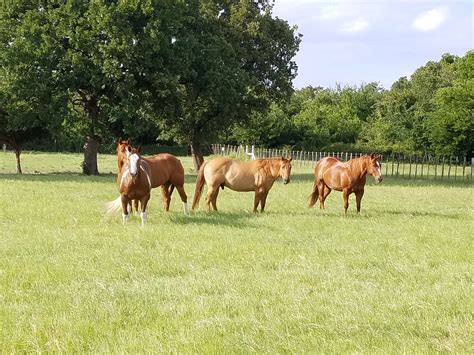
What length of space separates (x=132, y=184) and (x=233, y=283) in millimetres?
5432

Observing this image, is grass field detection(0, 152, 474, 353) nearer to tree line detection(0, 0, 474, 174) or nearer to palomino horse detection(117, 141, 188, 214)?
palomino horse detection(117, 141, 188, 214)

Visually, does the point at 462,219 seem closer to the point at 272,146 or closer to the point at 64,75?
the point at 64,75

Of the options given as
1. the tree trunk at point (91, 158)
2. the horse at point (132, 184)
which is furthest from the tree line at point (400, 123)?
the horse at point (132, 184)

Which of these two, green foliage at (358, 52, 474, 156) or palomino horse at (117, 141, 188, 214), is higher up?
green foliage at (358, 52, 474, 156)

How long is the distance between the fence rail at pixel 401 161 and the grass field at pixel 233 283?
Result: 22704 millimetres

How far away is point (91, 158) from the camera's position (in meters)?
32.0

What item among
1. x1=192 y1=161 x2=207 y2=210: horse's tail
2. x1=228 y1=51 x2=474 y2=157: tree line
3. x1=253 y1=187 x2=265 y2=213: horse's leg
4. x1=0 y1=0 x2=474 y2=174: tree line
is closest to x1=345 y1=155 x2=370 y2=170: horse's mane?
x1=253 y1=187 x2=265 y2=213: horse's leg

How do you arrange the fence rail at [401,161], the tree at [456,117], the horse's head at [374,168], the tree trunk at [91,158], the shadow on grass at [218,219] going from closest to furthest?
the shadow on grass at [218,219] → the horse's head at [374,168] → the tree trunk at [91,158] → the fence rail at [401,161] → the tree at [456,117]

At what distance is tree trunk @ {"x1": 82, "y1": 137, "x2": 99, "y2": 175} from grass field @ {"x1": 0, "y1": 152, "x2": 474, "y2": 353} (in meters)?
18.5

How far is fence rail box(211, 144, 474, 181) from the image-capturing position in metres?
35.0

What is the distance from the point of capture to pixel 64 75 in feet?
90.9

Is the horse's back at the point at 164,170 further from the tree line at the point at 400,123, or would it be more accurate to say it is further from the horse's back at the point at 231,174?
the tree line at the point at 400,123

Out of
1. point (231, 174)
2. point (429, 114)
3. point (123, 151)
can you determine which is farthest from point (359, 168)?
point (429, 114)

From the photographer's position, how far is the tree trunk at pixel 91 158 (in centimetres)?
3172
